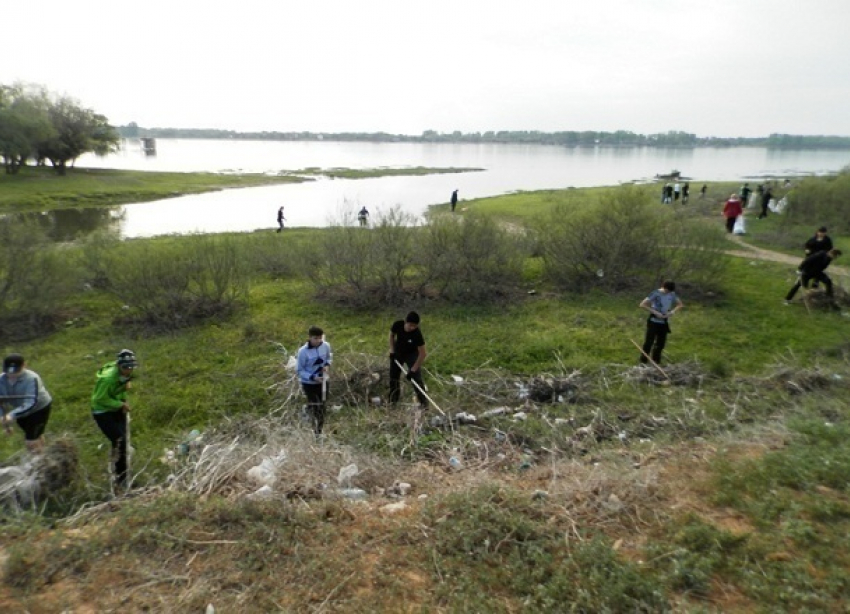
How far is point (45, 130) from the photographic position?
4194 cm

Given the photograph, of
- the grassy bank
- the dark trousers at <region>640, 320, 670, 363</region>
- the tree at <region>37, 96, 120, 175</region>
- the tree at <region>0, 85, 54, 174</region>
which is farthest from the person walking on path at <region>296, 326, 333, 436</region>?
the tree at <region>37, 96, 120, 175</region>

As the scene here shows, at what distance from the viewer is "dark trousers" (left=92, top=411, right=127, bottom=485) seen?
5.59 m

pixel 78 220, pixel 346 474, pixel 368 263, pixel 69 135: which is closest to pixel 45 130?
pixel 69 135

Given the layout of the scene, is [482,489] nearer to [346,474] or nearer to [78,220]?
[346,474]

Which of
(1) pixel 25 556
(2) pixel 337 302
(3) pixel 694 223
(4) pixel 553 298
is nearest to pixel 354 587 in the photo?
(1) pixel 25 556

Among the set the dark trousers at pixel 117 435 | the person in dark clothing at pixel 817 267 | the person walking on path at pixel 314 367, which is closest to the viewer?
the dark trousers at pixel 117 435

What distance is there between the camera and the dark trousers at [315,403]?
6.72 meters

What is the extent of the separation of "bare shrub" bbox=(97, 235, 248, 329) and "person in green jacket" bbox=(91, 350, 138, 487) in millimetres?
5836

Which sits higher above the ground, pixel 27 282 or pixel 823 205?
pixel 823 205

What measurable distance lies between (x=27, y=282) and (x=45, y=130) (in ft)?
135

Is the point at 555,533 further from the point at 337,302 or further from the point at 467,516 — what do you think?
the point at 337,302

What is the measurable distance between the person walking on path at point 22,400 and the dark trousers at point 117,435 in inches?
23.4

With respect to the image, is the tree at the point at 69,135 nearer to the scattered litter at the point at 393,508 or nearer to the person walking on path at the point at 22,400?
the person walking on path at the point at 22,400

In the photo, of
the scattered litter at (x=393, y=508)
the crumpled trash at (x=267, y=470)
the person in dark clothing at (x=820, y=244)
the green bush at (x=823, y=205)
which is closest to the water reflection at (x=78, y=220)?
the crumpled trash at (x=267, y=470)
